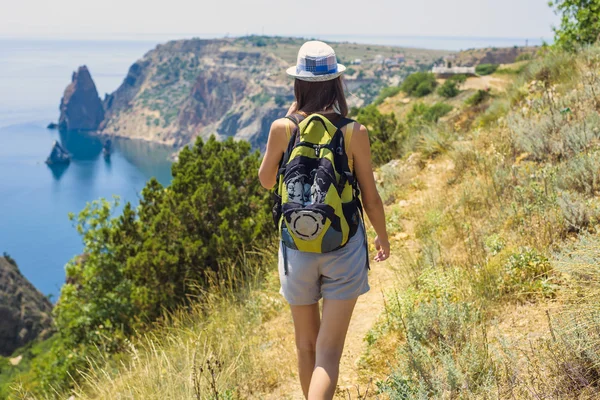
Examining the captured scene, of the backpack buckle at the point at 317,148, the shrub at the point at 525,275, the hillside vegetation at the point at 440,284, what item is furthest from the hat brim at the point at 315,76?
the shrub at the point at 525,275

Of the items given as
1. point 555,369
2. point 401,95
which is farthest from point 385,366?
point 401,95

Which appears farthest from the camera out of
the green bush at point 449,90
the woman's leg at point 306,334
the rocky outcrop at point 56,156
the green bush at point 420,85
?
the rocky outcrop at point 56,156

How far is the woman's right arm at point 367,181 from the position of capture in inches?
84.4

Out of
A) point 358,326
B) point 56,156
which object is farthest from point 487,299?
point 56,156

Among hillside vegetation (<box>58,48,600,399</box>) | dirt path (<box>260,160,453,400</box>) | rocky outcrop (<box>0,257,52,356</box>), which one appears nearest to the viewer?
hillside vegetation (<box>58,48,600,399</box>)

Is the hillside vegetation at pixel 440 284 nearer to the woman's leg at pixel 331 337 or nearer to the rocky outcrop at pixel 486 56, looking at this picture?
the woman's leg at pixel 331 337

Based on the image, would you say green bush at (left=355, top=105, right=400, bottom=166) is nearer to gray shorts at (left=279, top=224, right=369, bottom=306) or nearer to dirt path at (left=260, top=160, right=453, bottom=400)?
dirt path at (left=260, top=160, right=453, bottom=400)

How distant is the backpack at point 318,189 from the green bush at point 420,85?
1335 inches

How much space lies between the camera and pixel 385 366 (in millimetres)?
3219

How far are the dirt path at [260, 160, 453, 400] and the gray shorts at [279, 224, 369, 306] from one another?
2.44 feet

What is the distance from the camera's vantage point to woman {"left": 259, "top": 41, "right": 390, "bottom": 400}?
217 centimetres

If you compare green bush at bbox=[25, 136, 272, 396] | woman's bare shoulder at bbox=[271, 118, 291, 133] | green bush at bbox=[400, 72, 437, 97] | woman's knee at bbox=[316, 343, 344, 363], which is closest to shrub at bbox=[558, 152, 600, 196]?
woman's knee at bbox=[316, 343, 344, 363]

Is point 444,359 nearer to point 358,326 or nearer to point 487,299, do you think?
point 487,299

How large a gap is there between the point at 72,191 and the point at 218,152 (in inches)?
5185
